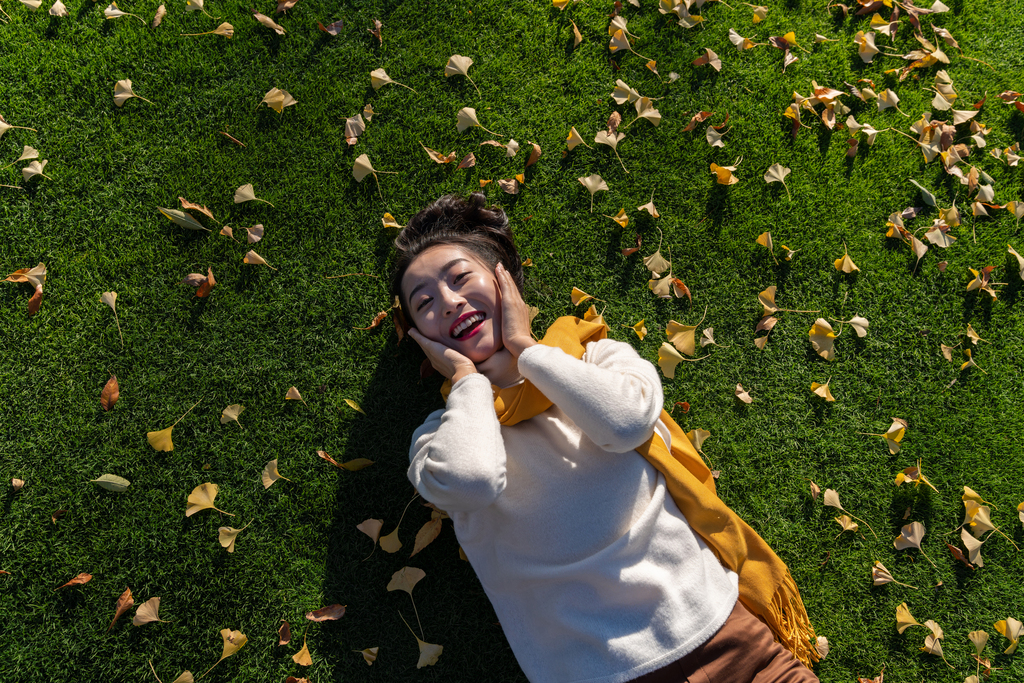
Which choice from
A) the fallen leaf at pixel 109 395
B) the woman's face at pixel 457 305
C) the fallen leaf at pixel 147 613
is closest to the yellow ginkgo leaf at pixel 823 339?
the woman's face at pixel 457 305

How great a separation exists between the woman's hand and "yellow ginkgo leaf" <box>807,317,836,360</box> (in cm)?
188

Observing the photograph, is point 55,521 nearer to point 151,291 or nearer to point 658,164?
point 151,291

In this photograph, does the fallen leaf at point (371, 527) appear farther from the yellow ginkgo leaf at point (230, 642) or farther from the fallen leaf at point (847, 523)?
the fallen leaf at point (847, 523)

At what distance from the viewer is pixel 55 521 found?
119 inches

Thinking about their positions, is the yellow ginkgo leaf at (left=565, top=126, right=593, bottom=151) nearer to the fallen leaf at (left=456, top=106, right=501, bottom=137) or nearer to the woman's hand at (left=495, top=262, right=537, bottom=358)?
the fallen leaf at (left=456, top=106, right=501, bottom=137)

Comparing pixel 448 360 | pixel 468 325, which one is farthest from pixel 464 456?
pixel 468 325

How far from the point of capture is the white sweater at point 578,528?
237cm

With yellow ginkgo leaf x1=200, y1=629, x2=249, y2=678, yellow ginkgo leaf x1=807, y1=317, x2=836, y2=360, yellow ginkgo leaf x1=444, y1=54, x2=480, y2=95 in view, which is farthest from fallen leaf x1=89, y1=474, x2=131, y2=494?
yellow ginkgo leaf x1=807, y1=317, x2=836, y2=360

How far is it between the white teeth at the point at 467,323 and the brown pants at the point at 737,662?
173 cm

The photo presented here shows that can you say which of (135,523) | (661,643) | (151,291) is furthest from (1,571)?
(661,643)

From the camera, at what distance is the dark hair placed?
302cm

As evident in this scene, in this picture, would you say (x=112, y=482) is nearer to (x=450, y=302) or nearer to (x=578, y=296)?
(x=450, y=302)

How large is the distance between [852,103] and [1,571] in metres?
5.82

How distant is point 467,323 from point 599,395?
0.74m
